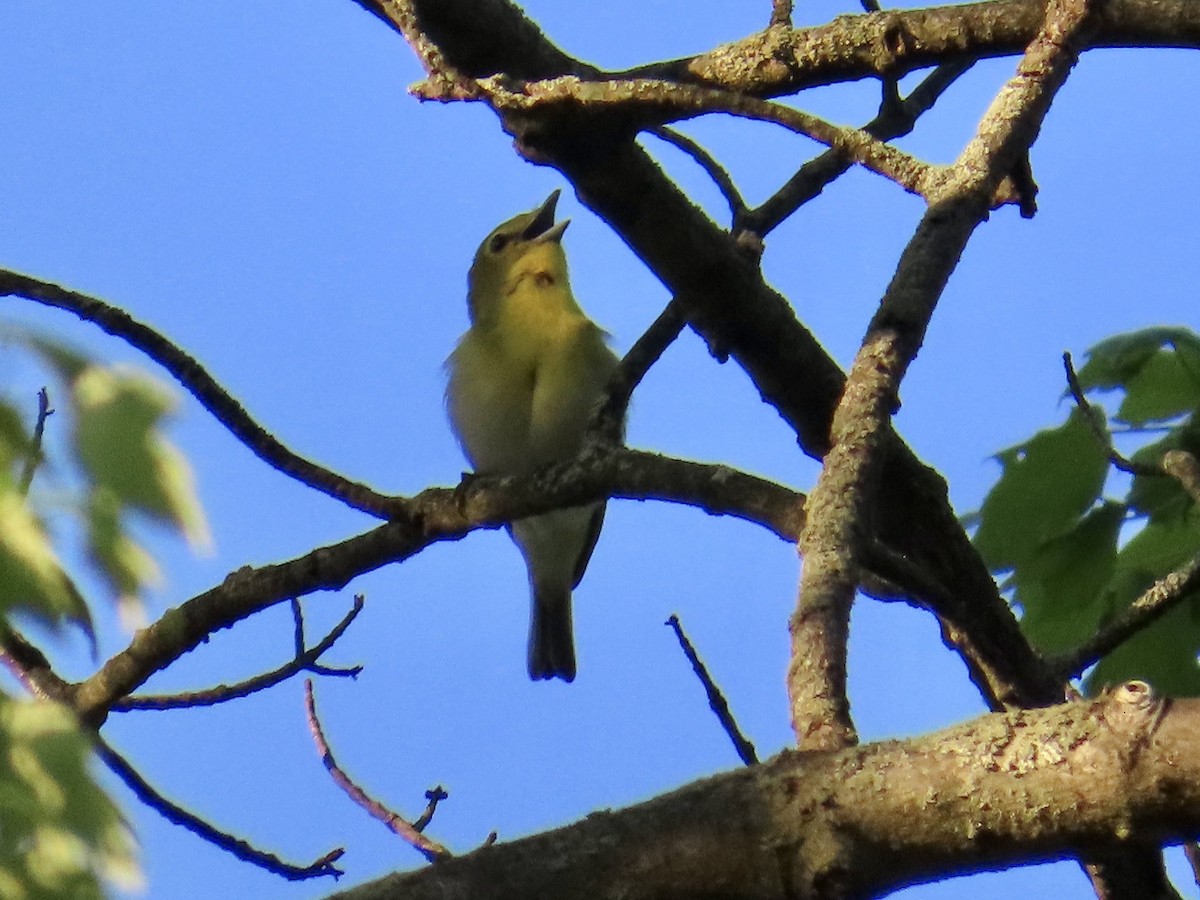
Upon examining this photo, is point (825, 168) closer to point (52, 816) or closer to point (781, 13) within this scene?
point (781, 13)

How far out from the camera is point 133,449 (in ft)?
4.47

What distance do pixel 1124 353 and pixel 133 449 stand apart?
11.8 ft

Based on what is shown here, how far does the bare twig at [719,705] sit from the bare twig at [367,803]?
2.12 feet

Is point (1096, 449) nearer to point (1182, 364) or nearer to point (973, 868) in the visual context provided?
point (1182, 364)

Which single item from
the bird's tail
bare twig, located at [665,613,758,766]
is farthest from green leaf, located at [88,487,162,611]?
the bird's tail

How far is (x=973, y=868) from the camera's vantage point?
7.62ft

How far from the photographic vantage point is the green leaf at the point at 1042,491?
172 inches

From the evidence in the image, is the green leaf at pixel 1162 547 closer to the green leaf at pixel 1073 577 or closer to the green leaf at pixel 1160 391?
the green leaf at pixel 1073 577

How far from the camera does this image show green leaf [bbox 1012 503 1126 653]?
14.1 ft

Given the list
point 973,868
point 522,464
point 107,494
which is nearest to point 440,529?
point 973,868

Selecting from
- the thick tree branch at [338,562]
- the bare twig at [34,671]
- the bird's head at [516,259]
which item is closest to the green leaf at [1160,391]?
the thick tree branch at [338,562]

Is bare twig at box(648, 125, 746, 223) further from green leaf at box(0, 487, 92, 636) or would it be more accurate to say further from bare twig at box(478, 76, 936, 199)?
green leaf at box(0, 487, 92, 636)

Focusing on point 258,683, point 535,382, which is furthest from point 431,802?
point 535,382

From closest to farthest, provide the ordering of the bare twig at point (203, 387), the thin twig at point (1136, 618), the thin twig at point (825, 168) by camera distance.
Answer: the thin twig at point (1136, 618) → the bare twig at point (203, 387) → the thin twig at point (825, 168)
